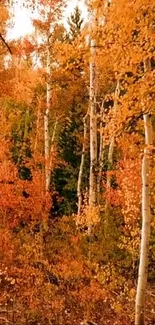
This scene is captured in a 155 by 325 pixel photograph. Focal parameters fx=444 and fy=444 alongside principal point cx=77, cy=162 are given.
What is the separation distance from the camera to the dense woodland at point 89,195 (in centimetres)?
714

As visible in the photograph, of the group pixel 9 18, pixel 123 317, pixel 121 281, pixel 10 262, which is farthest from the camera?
pixel 9 18

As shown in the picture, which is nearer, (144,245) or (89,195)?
(144,245)

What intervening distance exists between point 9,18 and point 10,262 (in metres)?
9.29

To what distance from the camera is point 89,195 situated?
14180 millimetres

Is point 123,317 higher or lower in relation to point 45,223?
lower

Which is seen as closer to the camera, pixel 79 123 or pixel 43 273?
pixel 43 273

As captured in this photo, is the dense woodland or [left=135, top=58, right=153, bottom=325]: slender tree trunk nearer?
the dense woodland

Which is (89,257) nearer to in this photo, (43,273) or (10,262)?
(43,273)

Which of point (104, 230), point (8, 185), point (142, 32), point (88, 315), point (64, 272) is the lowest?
point (88, 315)

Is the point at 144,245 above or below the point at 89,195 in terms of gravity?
below

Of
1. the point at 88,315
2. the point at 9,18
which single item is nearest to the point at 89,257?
the point at 88,315

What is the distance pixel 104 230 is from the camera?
521 inches

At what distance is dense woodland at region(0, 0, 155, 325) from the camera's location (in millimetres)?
7145

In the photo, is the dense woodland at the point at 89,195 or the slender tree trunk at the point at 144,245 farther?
the slender tree trunk at the point at 144,245
